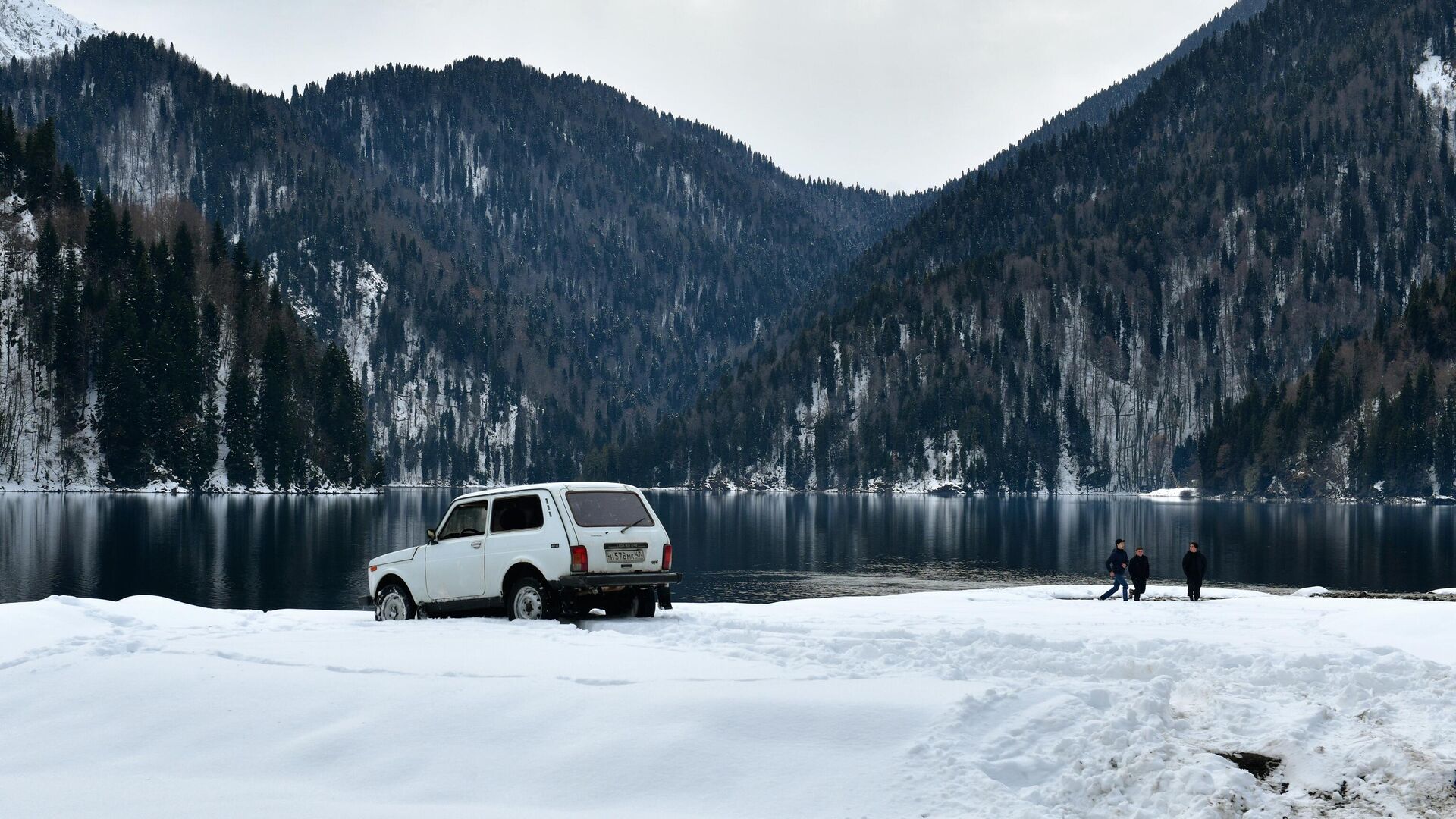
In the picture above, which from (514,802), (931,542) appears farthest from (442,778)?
(931,542)

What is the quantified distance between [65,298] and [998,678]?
591 feet

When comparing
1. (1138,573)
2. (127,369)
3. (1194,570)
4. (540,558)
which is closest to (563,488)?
(540,558)

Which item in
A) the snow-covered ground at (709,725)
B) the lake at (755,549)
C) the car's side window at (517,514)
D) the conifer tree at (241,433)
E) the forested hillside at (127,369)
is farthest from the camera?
the conifer tree at (241,433)

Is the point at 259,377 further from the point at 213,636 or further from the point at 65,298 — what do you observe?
the point at 213,636

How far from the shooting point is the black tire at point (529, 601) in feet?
68.2

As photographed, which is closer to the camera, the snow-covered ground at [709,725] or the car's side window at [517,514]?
the snow-covered ground at [709,725]

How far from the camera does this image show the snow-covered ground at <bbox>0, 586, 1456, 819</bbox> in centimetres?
1151

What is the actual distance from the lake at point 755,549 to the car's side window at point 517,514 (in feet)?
120

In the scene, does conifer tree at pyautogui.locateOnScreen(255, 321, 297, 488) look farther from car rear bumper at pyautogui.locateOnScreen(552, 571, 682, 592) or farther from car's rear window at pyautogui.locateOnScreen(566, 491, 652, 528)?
car rear bumper at pyautogui.locateOnScreen(552, 571, 682, 592)

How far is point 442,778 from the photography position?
11891 millimetres

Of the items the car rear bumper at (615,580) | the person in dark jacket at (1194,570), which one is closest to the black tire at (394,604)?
the car rear bumper at (615,580)

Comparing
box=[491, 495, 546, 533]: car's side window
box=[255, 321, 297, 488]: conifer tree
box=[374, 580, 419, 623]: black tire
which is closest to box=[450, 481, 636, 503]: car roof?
box=[491, 495, 546, 533]: car's side window

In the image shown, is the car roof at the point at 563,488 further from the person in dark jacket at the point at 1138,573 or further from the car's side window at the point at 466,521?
the person in dark jacket at the point at 1138,573

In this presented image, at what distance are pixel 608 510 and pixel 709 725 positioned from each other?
31.2 feet
